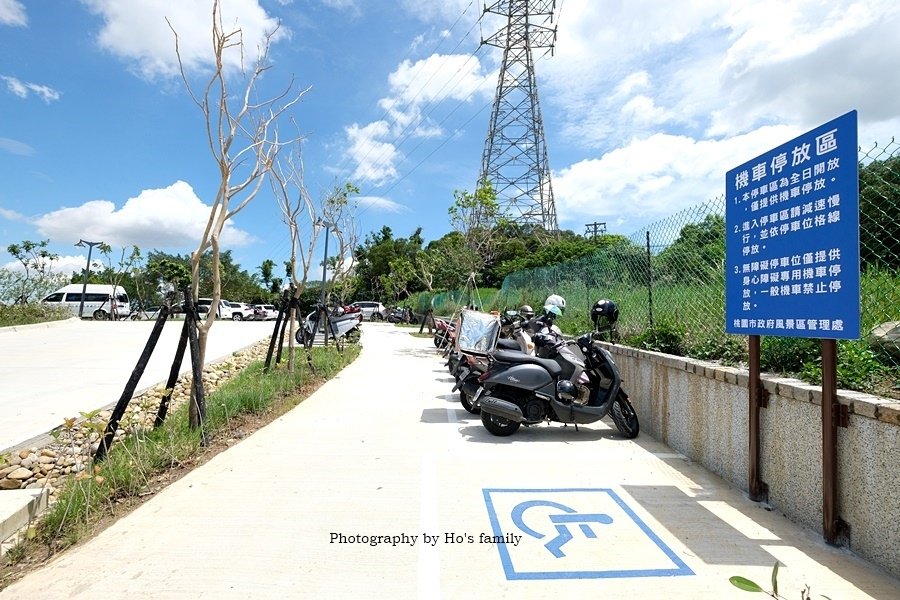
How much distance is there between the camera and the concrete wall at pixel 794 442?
8.87 feet

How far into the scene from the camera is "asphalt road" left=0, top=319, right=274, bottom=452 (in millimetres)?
5699

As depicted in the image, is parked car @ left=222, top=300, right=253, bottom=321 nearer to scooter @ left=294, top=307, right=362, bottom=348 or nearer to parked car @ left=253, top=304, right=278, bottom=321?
parked car @ left=253, top=304, right=278, bottom=321

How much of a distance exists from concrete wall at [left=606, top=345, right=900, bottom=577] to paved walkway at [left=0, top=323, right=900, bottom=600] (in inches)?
5.7

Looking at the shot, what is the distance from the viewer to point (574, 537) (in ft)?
10.3

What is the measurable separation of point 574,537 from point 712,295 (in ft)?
9.65

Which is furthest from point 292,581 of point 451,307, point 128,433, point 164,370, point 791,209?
point 451,307

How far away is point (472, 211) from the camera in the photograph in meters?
17.5

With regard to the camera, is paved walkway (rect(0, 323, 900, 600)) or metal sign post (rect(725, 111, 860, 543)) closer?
paved walkway (rect(0, 323, 900, 600))

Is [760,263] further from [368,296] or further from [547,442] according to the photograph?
[368,296]

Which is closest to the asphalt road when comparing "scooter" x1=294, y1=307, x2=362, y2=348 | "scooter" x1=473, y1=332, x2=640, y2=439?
"scooter" x1=294, y1=307, x2=362, y2=348

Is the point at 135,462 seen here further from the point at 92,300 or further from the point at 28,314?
the point at 92,300

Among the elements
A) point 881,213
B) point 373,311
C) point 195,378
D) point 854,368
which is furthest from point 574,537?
point 373,311

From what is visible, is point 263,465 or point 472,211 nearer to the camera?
point 263,465

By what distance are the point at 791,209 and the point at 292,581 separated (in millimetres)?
3506
